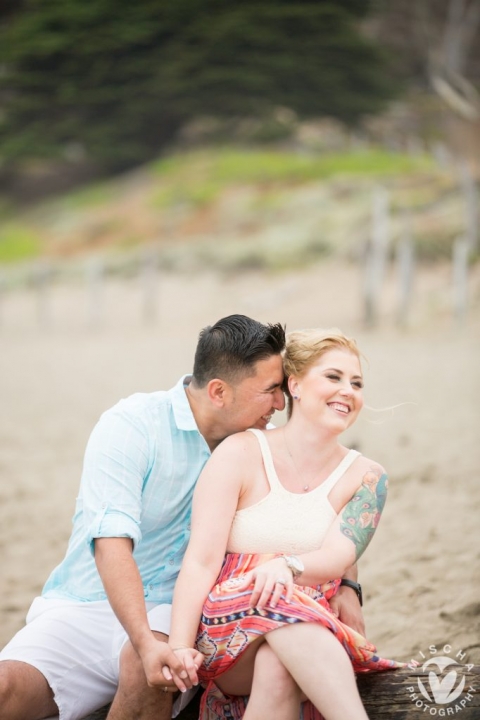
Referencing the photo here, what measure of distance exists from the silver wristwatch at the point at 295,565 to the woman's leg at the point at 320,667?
0.17 m

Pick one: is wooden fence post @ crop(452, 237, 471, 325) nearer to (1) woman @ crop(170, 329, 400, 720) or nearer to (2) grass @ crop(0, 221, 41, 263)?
(2) grass @ crop(0, 221, 41, 263)

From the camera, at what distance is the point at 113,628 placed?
2.48 meters

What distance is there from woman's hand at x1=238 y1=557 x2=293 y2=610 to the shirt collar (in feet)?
1.53

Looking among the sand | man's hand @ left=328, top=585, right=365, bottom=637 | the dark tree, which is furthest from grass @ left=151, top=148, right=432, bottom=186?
man's hand @ left=328, top=585, right=365, bottom=637

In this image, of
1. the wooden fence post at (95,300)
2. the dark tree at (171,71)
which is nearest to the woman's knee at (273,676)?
the wooden fence post at (95,300)

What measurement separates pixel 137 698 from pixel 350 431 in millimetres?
5801

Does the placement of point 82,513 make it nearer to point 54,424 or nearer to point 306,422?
point 306,422

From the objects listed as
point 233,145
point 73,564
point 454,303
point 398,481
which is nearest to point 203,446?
point 73,564

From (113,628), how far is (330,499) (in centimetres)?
68

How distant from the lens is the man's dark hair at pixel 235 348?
2510 mm

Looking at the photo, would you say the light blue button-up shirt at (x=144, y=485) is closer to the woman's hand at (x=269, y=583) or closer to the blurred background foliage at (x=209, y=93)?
the woman's hand at (x=269, y=583)

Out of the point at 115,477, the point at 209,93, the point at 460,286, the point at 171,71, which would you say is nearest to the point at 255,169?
the point at 209,93

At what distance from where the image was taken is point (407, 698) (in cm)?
238

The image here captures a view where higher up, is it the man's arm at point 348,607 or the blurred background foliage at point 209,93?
the blurred background foliage at point 209,93
